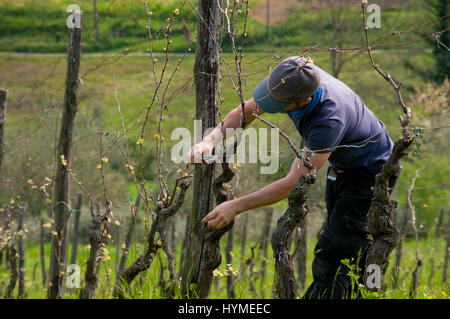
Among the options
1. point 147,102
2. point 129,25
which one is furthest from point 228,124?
point 129,25

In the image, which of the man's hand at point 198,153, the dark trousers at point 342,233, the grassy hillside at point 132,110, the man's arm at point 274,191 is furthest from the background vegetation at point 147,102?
the man's arm at point 274,191

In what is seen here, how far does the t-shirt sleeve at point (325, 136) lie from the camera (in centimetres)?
255

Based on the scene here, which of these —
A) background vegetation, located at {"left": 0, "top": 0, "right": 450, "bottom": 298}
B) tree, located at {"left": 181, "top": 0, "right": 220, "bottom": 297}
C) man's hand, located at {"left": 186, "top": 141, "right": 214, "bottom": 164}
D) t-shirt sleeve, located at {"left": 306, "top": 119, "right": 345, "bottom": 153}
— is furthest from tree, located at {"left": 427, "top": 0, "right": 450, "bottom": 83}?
man's hand, located at {"left": 186, "top": 141, "right": 214, "bottom": 164}

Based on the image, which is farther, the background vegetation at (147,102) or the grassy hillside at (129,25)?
the grassy hillside at (129,25)

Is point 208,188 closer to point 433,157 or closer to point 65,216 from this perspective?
point 65,216

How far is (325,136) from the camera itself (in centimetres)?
255

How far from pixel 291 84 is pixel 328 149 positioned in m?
0.39

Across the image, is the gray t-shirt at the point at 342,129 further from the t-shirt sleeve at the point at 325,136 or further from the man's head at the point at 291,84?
the man's head at the point at 291,84

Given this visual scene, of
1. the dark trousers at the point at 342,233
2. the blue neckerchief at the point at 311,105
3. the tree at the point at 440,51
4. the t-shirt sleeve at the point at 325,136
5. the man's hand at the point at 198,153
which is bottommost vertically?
the dark trousers at the point at 342,233

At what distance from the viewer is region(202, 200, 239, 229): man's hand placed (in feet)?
8.73

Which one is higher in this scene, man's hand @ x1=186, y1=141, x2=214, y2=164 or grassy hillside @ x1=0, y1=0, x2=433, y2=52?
grassy hillside @ x1=0, y1=0, x2=433, y2=52

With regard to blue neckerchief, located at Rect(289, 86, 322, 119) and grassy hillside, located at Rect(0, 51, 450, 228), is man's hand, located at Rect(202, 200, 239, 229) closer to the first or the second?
blue neckerchief, located at Rect(289, 86, 322, 119)

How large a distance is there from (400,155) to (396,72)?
45.4 feet
